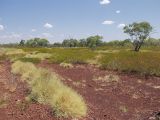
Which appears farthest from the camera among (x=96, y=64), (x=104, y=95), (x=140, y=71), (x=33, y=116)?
(x=96, y=64)

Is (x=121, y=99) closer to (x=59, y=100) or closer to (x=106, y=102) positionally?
(x=106, y=102)

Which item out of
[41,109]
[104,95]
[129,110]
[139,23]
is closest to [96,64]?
[104,95]

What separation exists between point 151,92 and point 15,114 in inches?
386

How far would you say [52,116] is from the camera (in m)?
9.89

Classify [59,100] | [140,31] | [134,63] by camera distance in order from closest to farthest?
[59,100]
[134,63]
[140,31]

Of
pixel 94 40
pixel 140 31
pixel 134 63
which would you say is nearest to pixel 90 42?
pixel 94 40

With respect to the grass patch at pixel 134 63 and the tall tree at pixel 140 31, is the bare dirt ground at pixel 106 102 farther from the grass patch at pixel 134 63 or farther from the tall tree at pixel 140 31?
the tall tree at pixel 140 31

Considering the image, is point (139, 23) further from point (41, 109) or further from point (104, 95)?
point (41, 109)

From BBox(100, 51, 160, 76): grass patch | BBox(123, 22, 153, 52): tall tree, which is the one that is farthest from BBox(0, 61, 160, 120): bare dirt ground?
BBox(123, 22, 153, 52): tall tree

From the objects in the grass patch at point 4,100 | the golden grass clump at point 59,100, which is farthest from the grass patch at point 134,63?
the grass patch at point 4,100

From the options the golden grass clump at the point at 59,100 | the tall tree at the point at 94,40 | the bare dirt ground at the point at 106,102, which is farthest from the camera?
the tall tree at the point at 94,40

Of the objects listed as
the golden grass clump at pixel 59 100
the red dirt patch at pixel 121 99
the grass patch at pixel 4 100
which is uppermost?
the golden grass clump at pixel 59 100

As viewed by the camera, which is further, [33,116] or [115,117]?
[115,117]

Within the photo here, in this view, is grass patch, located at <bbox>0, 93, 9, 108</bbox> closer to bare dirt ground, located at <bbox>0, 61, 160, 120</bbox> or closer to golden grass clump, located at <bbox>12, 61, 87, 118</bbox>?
bare dirt ground, located at <bbox>0, 61, 160, 120</bbox>
